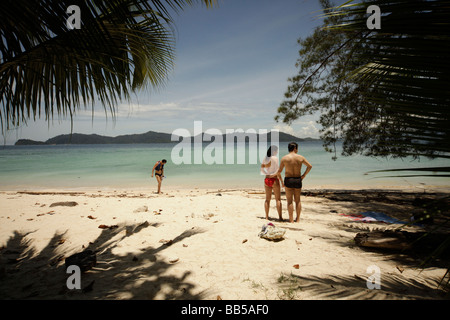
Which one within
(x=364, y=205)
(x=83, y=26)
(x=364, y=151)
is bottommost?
(x=364, y=205)

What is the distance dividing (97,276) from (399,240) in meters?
4.80

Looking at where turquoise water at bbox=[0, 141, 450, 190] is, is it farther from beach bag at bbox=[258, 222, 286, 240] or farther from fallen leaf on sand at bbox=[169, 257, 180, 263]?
fallen leaf on sand at bbox=[169, 257, 180, 263]

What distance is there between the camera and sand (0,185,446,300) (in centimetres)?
260

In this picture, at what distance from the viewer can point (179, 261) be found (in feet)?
11.0

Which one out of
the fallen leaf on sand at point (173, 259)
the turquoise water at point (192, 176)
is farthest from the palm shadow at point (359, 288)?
the turquoise water at point (192, 176)

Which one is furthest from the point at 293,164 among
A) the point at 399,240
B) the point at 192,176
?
the point at 192,176

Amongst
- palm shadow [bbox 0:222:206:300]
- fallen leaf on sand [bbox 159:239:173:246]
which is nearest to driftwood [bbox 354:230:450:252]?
A: palm shadow [bbox 0:222:206:300]

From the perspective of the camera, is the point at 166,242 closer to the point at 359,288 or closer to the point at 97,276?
the point at 97,276

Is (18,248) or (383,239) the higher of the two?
(383,239)

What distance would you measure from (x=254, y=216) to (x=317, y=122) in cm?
443

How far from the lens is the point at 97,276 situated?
9.65 feet

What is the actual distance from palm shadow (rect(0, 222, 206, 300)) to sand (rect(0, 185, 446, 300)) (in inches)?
0.5
